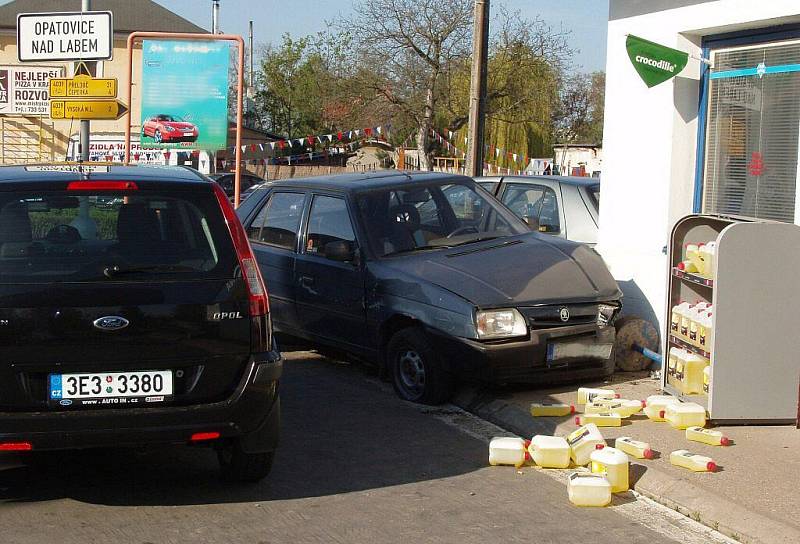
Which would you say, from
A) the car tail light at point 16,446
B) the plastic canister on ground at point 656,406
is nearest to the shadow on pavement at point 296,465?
the car tail light at point 16,446

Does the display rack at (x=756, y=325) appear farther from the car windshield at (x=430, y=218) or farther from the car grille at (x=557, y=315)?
the car windshield at (x=430, y=218)

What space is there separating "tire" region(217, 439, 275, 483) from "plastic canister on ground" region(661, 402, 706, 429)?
275 cm

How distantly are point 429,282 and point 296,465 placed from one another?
2.00 metres

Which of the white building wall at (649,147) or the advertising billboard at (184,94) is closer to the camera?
the white building wall at (649,147)

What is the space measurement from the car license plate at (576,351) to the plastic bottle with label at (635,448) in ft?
4.17

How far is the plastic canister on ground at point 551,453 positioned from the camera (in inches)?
243

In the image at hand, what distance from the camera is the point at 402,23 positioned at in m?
38.4

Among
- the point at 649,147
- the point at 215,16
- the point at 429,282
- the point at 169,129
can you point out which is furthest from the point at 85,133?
the point at 215,16

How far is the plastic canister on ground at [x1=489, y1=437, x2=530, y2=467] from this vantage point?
6.19m

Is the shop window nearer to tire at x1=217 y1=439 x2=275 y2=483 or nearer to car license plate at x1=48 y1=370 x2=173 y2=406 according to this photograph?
tire at x1=217 y1=439 x2=275 y2=483

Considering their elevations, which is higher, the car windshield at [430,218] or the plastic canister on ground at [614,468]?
the car windshield at [430,218]

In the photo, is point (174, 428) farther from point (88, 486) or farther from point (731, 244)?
point (731, 244)

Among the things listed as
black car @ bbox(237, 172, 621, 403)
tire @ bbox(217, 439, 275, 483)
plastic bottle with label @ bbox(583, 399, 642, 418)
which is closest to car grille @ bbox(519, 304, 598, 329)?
black car @ bbox(237, 172, 621, 403)

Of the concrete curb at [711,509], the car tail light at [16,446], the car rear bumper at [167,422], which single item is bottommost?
the concrete curb at [711,509]
